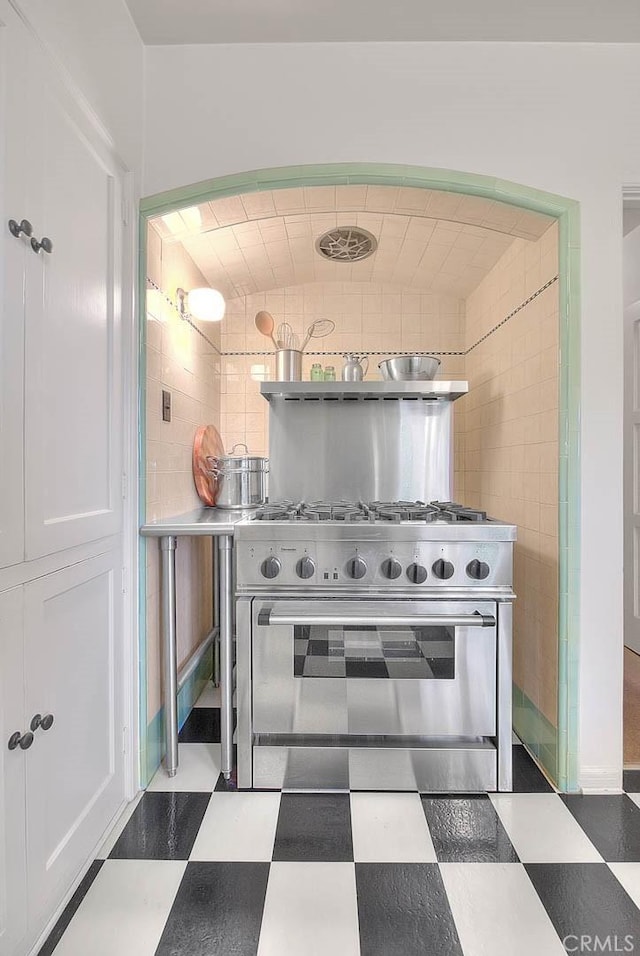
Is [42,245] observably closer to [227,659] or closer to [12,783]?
[12,783]

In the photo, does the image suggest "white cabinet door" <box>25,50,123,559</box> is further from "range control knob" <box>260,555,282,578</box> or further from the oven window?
the oven window

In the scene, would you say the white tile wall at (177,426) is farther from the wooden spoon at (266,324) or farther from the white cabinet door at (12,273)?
the white cabinet door at (12,273)

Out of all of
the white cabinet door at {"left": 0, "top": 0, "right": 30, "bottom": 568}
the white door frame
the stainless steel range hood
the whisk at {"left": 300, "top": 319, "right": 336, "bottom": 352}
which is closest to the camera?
the white cabinet door at {"left": 0, "top": 0, "right": 30, "bottom": 568}

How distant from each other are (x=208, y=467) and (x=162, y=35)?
1.57 metres

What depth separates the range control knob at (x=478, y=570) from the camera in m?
1.82

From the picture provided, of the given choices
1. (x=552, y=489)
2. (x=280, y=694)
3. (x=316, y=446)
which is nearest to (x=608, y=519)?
(x=552, y=489)

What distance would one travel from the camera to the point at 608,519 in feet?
6.10

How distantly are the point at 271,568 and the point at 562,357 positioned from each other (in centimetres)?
116

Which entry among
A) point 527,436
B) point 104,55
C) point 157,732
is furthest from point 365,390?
point 157,732

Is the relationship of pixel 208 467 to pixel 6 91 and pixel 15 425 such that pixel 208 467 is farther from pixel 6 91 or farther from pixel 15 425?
pixel 6 91

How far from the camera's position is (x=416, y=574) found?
1814 mm

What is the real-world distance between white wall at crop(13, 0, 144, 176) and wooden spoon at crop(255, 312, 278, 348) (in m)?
1.07

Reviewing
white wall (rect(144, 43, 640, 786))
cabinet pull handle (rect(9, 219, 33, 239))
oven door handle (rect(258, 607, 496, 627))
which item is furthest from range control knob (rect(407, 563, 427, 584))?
cabinet pull handle (rect(9, 219, 33, 239))

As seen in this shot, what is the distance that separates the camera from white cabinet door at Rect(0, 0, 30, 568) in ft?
3.54
